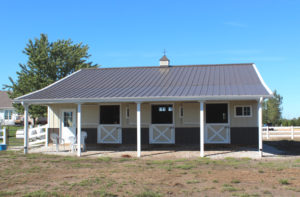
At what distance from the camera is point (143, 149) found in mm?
15203

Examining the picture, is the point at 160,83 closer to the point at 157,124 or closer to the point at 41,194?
the point at 157,124

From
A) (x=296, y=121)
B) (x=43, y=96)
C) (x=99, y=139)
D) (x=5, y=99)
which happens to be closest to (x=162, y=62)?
(x=99, y=139)

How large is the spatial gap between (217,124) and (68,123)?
304 inches

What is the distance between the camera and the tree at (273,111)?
46781 millimetres

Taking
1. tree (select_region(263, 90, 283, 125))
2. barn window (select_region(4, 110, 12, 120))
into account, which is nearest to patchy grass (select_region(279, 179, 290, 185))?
tree (select_region(263, 90, 283, 125))

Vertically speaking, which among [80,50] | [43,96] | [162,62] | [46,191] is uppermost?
[80,50]

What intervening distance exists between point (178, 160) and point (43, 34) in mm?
23461

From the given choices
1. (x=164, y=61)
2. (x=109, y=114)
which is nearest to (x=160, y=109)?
(x=109, y=114)

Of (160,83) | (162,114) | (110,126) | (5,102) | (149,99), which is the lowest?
(110,126)

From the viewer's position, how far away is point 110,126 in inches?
663

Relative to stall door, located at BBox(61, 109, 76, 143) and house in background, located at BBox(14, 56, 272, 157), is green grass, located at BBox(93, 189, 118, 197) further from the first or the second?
stall door, located at BBox(61, 109, 76, 143)

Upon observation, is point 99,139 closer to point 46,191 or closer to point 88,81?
point 88,81

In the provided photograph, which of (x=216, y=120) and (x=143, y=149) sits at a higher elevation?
(x=216, y=120)

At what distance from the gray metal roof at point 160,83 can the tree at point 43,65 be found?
11.1m
